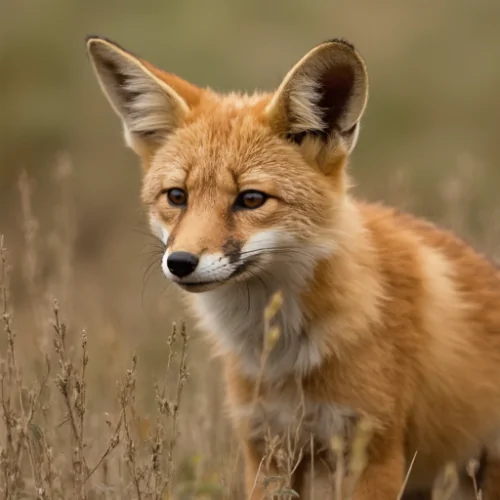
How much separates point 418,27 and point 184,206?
35.8 feet

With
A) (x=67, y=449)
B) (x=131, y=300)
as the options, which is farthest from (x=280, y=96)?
(x=131, y=300)

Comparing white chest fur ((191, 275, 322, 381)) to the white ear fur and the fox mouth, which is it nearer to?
the fox mouth

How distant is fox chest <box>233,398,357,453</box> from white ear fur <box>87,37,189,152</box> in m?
1.26

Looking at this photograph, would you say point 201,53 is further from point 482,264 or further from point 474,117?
point 482,264

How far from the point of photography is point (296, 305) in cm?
416

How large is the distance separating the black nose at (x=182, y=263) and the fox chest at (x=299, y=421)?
0.70 m

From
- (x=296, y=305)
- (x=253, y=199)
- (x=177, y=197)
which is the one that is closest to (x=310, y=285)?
(x=296, y=305)

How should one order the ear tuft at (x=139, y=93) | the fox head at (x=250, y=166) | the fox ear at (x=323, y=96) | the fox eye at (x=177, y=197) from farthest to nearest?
the ear tuft at (x=139, y=93)
the fox eye at (x=177, y=197)
the fox ear at (x=323, y=96)
the fox head at (x=250, y=166)

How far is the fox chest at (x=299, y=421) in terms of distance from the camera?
4141 millimetres

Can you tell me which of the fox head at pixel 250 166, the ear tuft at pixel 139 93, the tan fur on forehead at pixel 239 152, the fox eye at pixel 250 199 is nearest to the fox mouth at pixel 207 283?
the fox head at pixel 250 166

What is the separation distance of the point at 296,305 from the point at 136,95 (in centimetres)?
117

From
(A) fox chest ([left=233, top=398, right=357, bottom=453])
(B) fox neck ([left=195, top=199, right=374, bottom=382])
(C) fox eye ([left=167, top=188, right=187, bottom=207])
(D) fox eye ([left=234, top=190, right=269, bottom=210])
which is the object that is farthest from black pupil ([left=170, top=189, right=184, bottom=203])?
(A) fox chest ([left=233, top=398, right=357, bottom=453])

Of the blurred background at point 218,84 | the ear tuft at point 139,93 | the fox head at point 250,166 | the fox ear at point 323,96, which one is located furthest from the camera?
the blurred background at point 218,84

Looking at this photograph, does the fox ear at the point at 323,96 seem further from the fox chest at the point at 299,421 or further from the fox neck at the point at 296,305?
the fox chest at the point at 299,421
